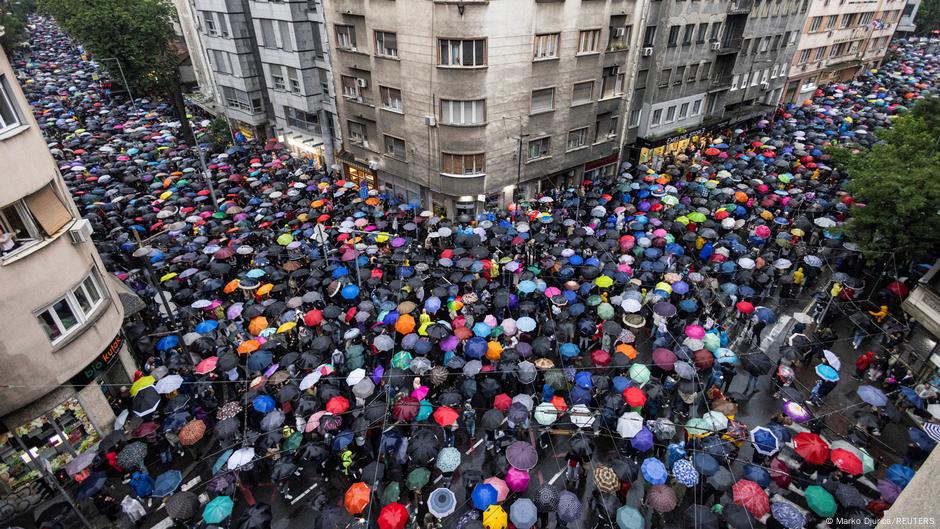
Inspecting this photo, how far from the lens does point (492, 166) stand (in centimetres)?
2819

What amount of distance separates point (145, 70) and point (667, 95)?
49210 mm

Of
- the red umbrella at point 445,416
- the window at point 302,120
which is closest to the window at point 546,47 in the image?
the window at point 302,120

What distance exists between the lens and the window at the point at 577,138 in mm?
30938

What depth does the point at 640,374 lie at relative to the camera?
15.3 metres

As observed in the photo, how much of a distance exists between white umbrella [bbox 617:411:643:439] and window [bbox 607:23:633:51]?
957 inches

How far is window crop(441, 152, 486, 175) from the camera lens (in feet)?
90.5

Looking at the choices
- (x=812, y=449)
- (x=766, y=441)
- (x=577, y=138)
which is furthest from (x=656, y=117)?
(x=812, y=449)

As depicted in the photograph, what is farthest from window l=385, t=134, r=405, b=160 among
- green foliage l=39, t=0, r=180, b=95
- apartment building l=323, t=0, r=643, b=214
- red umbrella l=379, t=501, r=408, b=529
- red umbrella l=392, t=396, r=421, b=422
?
green foliage l=39, t=0, r=180, b=95

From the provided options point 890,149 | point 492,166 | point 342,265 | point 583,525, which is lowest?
point 583,525

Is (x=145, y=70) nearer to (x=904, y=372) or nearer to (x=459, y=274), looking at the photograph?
(x=459, y=274)

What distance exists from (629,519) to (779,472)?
4803mm

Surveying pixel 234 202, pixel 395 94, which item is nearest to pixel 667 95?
pixel 395 94

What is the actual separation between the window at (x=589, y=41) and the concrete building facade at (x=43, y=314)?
25.9 meters

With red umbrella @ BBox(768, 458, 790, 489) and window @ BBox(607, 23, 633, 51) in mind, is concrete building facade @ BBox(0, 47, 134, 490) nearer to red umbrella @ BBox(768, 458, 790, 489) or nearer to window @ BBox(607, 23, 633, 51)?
red umbrella @ BBox(768, 458, 790, 489)
